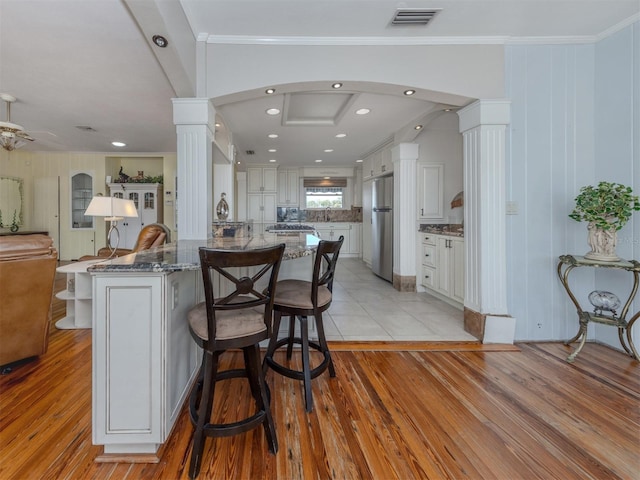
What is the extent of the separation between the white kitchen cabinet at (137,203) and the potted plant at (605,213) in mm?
7010

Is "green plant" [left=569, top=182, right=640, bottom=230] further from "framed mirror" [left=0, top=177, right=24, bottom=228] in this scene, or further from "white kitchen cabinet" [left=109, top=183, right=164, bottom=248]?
"framed mirror" [left=0, top=177, right=24, bottom=228]

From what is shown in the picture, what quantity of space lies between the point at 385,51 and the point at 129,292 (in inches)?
99.9

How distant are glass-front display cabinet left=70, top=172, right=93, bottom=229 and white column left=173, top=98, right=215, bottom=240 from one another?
5.56 metres

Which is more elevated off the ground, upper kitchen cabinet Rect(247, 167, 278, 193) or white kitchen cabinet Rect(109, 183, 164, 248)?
upper kitchen cabinet Rect(247, 167, 278, 193)

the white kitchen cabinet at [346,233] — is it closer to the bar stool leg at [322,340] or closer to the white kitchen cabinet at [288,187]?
the white kitchen cabinet at [288,187]

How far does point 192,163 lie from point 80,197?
5.85 m

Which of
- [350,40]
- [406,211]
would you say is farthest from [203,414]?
[406,211]

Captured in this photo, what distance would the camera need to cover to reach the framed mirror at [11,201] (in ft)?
18.6

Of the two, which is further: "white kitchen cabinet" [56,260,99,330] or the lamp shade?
the lamp shade

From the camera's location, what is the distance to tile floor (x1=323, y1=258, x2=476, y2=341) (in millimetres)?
2552

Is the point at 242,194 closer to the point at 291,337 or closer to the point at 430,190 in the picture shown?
the point at 430,190

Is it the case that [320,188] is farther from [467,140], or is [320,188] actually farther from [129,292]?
[129,292]

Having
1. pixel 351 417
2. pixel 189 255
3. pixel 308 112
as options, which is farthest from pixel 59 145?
pixel 351 417

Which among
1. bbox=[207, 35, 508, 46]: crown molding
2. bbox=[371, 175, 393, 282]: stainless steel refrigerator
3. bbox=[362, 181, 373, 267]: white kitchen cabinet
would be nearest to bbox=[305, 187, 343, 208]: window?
bbox=[362, 181, 373, 267]: white kitchen cabinet
